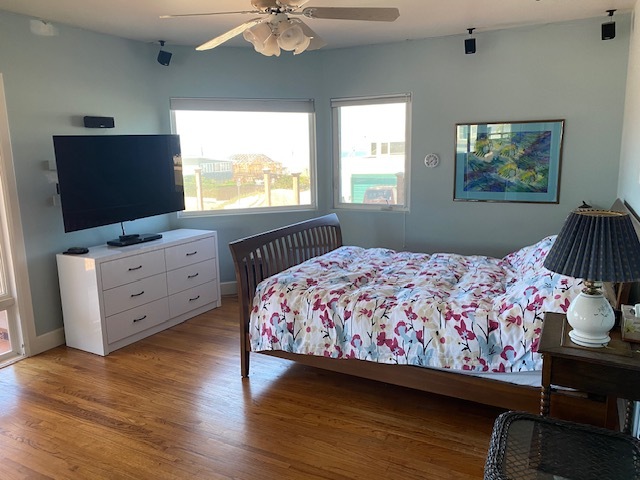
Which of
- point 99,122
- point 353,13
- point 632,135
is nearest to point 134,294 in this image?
point 99,122

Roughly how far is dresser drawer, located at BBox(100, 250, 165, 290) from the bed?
1.12 metres

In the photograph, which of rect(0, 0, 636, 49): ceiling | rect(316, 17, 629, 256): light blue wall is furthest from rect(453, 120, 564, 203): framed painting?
rect(0, 0, 636, 49): ceiling

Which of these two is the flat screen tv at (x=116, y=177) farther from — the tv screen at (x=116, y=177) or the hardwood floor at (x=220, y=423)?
the hardwood floor at (x=220, y=423)

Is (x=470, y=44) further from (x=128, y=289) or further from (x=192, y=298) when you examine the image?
(x=128, y=289)

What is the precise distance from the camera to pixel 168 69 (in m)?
4.75

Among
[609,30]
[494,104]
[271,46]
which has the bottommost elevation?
[494,104]

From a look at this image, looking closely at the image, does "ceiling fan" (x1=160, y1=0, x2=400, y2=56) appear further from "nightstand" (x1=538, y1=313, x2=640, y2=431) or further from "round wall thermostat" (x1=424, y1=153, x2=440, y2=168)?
"round wall thermostat" (x1=424, y1=153, x2=440, y2=168)

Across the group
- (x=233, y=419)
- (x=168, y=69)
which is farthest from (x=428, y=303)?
(x=168, y=69)

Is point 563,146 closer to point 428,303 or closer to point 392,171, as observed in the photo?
point 392,171

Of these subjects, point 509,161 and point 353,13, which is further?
point 509,161

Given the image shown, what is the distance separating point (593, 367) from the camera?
6.11 ft

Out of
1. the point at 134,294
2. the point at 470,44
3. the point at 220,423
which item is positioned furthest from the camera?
the point at 470,44

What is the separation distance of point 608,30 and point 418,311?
295 cm

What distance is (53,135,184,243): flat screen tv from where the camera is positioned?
3633 millimetres
